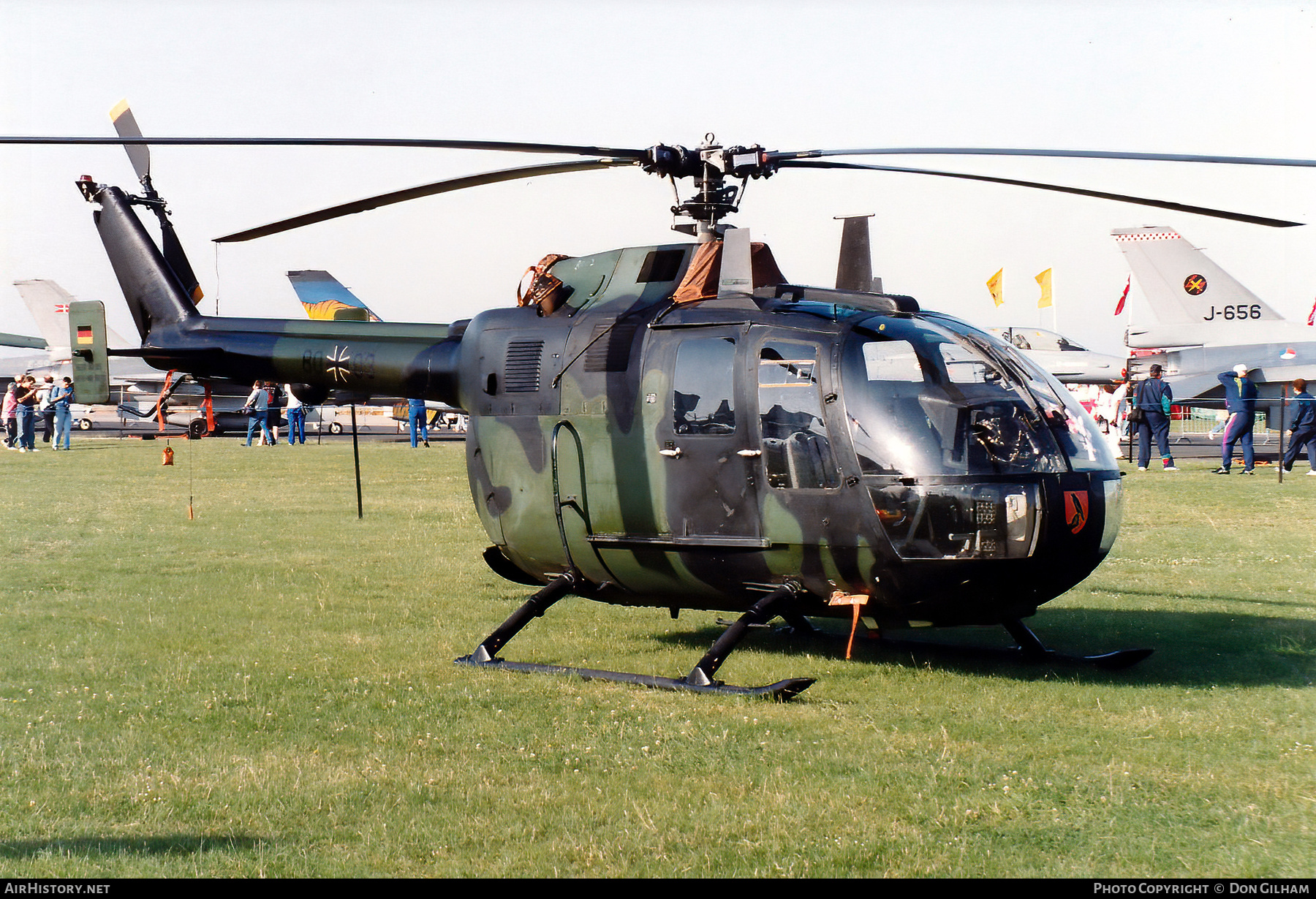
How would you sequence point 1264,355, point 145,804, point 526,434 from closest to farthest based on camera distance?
point 145,804
point 526,434
point 1264,355

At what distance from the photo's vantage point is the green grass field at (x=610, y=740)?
487cm

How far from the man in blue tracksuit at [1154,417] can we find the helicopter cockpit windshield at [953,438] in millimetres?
18547

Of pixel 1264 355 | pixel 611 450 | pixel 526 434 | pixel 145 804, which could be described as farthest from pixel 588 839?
pixel 1264 355

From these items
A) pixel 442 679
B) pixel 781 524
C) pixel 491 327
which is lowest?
pixel 442 679

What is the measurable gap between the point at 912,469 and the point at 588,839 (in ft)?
9.91

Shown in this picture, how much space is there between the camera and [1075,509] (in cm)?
693

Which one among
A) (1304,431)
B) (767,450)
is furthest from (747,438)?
(1304,431)

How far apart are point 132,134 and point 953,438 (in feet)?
27.0

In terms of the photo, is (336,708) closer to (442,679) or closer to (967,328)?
(442,679)

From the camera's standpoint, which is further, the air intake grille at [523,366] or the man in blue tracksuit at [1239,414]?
the man in blue tracksuit at [1239,414]

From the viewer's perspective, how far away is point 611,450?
26.7 feet

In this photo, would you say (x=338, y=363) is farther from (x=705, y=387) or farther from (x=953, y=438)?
(x=953, y=438)

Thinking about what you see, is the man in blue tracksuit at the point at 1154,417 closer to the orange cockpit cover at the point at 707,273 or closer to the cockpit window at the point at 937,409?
the orange cockpit cover at the point at 707,273

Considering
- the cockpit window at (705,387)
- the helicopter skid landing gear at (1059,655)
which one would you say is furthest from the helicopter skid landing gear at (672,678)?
the helicopter skid landing gear at (1059,655)
